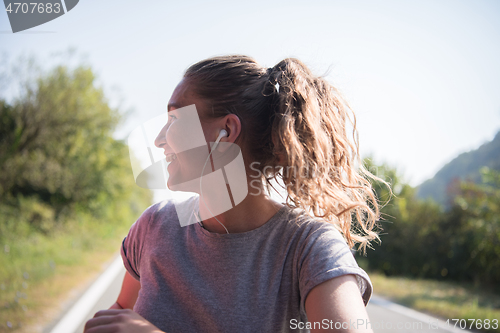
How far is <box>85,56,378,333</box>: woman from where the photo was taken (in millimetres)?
1023

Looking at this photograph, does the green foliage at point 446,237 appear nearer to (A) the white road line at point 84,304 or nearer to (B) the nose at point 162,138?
(A) the white road line at point 84,304

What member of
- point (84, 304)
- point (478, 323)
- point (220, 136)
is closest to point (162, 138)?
point (220, 136)

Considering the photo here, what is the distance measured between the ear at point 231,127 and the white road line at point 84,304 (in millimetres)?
3605

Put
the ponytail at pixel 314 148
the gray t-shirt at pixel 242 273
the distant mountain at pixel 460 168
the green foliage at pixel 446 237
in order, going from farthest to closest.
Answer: the distant mountain at pixel 460 168, the green foliage at pixel 446 237, the ponytail at pixel 314 148, the gray t-shirt at pixel 242 273

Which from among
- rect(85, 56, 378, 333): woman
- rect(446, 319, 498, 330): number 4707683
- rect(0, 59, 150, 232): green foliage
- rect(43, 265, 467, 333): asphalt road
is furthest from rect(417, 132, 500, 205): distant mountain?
rect(85, 56, 378, 333): woman

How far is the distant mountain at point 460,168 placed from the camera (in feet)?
50.8

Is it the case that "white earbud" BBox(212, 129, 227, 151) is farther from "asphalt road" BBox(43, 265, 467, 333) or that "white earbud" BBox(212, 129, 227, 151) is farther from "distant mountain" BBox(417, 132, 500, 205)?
"distant mountain" BBox(417, 132, 500, 205)

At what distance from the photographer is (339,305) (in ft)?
2.90

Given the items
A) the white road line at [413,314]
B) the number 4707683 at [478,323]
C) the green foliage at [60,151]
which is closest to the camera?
the white road line at [413,314]

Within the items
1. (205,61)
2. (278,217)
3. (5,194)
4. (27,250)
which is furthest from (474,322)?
(5,194)

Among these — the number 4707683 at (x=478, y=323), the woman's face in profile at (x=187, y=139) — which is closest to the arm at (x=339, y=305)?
the woman's face in profile at (x=187, y=139)

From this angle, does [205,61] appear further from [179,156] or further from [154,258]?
[154,258]

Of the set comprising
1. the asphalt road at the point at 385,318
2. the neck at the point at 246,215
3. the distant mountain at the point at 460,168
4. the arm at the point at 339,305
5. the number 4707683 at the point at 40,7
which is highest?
the number 4707683 at the point at 40,7

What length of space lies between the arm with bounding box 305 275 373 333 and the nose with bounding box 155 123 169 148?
74 centimetres
